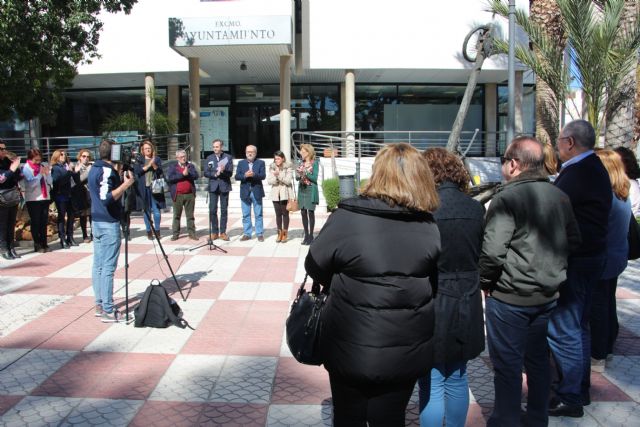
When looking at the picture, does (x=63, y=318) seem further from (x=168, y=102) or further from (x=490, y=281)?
(x=168, y=102)

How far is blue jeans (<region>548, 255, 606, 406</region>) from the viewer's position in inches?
154

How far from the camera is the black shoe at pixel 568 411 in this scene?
399 cm

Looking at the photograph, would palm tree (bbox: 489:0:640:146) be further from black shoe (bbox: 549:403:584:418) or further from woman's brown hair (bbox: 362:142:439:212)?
woman's brown hair (bbox: 362:142:439:212)

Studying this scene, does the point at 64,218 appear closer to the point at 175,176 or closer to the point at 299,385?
the point at 175,176

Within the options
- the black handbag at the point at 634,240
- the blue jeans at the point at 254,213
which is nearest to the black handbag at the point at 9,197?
the blue jeans at the point at 254,213

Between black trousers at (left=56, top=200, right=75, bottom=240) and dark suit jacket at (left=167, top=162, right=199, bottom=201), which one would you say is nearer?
black trousers at (left=56, top=200, right=75, bottom=240)

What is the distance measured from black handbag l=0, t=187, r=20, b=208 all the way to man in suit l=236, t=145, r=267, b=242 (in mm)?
3715

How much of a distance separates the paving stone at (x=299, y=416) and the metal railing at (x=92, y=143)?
47.8 feet

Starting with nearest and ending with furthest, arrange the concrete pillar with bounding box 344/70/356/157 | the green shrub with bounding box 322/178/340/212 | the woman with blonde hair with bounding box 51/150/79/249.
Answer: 1. the woman with blonde hair with bounding box 51/150/79/249
2. the green shrub with bounding box 322/178/340/212
3. the concrete pillar with bounding box 344/70/356/157

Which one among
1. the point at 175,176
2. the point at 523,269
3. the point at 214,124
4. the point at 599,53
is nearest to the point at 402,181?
the point at 523,269

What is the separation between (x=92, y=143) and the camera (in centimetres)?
2373

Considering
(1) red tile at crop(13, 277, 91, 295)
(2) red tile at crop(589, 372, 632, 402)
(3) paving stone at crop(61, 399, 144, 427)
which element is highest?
(1) red tile at crop(13, 277, 91, 295)

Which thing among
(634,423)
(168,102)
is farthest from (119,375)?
(168,102)

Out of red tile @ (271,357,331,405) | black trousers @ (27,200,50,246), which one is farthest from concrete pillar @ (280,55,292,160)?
red tile @ (271,357,331,405)
